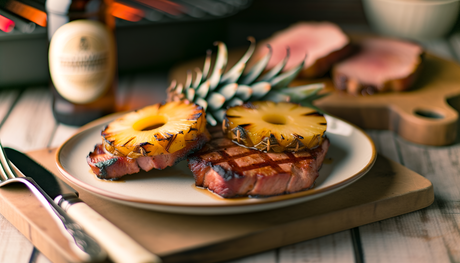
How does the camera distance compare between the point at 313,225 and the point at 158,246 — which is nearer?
the point at 158,246

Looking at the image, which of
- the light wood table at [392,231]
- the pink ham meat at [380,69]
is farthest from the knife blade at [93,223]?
the pink ham meat at [380,69]

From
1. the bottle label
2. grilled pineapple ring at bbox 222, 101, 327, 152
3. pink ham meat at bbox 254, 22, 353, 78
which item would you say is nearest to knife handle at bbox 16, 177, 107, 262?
grilled pineapple ring at bbox 222, 101, 327, 152

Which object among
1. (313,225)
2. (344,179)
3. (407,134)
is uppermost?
(344,179)

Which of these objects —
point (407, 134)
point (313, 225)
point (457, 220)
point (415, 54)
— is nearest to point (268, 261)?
point (313, 225)

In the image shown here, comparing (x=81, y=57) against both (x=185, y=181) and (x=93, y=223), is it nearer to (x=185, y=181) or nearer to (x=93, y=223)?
(x=185, y=181)

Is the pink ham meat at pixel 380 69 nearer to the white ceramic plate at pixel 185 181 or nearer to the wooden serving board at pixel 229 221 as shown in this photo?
the white ceramic plate at pixel 185 181

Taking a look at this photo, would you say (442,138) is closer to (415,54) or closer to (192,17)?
(415,54)

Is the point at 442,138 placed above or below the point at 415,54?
below
